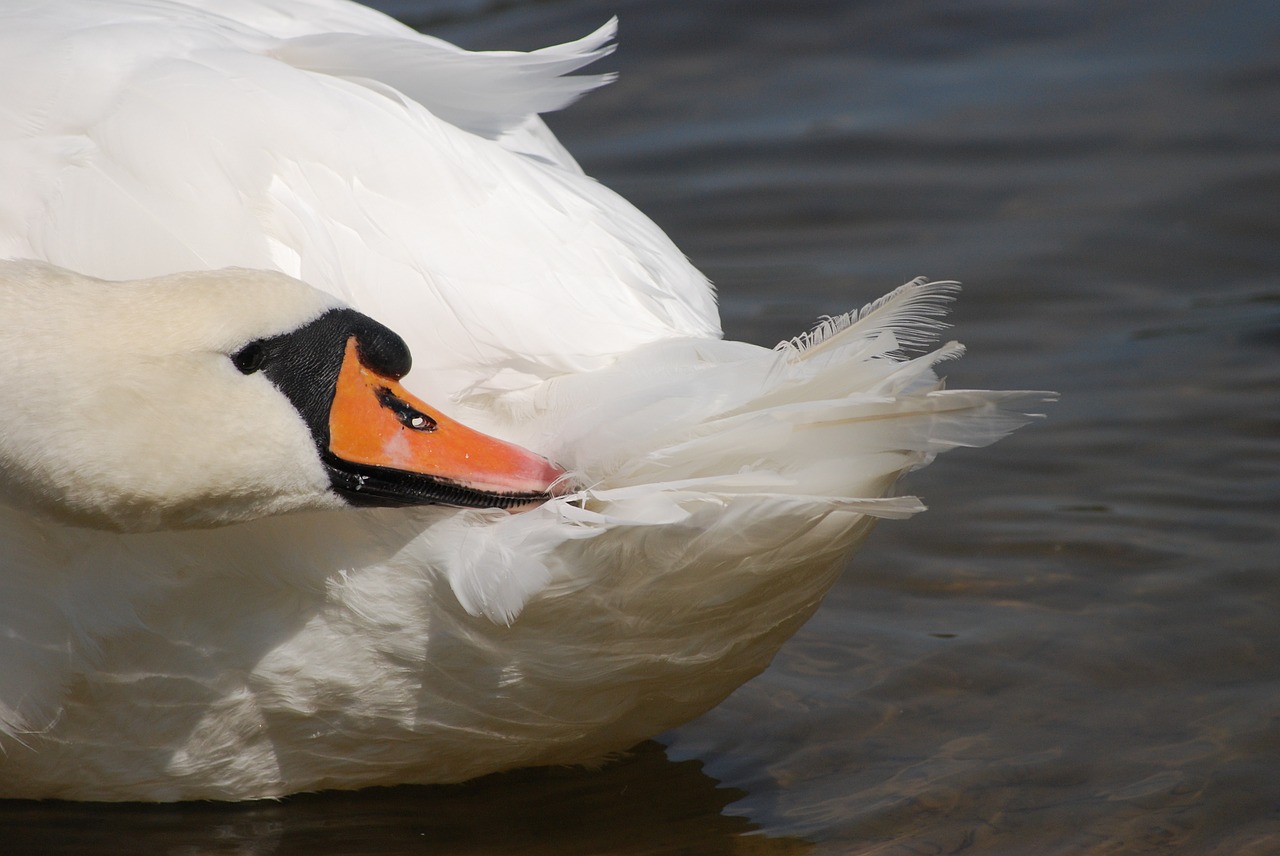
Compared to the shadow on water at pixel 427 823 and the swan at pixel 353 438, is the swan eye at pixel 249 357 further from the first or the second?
the shadow on water at pixel 427 823

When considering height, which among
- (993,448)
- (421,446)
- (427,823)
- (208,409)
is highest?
(208,409)

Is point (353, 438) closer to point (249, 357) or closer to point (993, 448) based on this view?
point (249, 357)

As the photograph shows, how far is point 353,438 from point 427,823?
1114 millimetres

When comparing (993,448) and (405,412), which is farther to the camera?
(993,448)

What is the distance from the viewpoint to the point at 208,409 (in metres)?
2.26

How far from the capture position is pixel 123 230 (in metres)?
2.59

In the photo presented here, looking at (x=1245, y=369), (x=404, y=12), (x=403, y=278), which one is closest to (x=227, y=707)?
(x=403, y=278)

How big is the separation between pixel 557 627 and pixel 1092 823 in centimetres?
120

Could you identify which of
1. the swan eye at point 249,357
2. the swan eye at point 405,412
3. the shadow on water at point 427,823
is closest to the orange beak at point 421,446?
the swan eye at point 405,412

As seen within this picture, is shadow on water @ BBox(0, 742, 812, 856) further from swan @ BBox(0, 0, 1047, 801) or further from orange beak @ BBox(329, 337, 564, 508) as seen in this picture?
orange beak @ BBox(329, 337, 564, 508)

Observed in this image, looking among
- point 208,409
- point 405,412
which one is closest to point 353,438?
point 405,412

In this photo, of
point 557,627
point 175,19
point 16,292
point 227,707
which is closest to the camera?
point 16,292

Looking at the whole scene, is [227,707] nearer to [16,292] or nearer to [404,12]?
[16,292]

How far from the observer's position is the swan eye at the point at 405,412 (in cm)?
239
